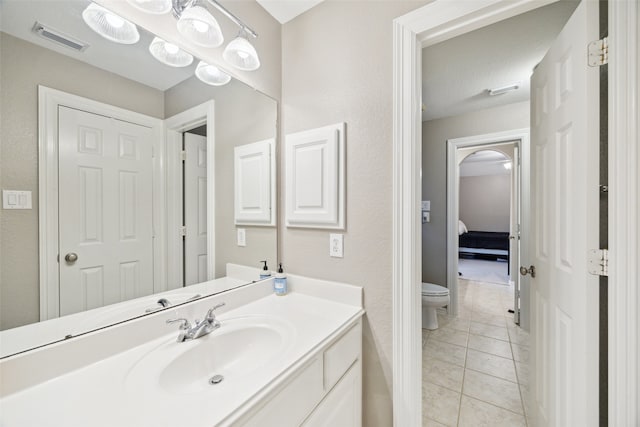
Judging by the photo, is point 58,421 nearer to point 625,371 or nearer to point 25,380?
point 25,380

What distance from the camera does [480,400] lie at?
1634mm

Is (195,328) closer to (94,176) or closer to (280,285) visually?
(280,285)

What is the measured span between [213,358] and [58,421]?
433 mm

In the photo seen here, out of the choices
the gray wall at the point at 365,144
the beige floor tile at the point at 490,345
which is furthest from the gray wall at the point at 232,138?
→ the beige floor tile at the point at 490,345

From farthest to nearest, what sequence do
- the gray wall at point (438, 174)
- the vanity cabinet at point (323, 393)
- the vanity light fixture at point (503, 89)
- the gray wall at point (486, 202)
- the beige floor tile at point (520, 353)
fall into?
the gray wall at point (486, 202) → the gray wall at point (438, 174) → the vanity light fixture at point (503, 89) → the beige floor tile at point (520, 353) → the vanity cabinet at point (323, 393)

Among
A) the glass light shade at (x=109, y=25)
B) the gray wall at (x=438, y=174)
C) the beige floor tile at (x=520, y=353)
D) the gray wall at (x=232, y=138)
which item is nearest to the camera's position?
the glass light shade at (x=109, y=25)

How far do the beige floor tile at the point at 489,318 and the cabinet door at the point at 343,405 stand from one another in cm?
236

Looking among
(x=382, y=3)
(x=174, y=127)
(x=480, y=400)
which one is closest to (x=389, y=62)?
(x=382, y=3)

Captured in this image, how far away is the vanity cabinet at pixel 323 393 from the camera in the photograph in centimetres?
69

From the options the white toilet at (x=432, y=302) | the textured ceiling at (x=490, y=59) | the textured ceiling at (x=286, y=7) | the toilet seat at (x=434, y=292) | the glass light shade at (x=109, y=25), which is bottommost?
the white toilet at (x=432, y=302)

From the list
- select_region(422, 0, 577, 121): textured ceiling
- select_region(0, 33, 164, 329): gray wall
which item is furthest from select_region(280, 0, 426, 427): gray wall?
select_region(0, 33, 164, 329): gray wall

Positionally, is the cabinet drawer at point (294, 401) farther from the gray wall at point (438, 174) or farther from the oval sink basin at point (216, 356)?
the gray wall at point (438, 174)

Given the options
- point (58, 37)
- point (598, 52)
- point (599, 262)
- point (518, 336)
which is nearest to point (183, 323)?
point (58, 37)

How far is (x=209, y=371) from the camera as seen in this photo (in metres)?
0.90
